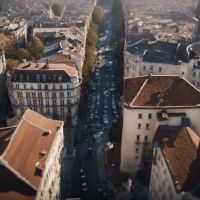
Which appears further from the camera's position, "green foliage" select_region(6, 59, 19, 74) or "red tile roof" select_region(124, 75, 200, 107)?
"green foliage" select_region(6, 59, 19, 74)

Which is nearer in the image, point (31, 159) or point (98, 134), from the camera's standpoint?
point (31, 159)

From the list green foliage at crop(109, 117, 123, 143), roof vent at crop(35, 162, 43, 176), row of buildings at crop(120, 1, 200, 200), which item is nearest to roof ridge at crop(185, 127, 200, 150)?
row of buildings at crop(120, 1, 200, 200)

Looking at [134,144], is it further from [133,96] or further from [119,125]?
[119,125]

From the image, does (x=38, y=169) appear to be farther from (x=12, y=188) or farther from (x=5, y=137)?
(x=5, y=137)

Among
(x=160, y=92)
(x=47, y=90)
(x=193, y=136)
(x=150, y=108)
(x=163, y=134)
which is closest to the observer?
(x=193, y=136)

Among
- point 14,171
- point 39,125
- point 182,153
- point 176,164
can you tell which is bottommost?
point 176,164

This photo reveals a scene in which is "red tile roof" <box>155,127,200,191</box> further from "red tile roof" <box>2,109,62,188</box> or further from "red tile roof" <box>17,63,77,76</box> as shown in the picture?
"red tile roof" <box>17,63,77,76</box>

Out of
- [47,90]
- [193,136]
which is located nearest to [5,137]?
[193,136]
